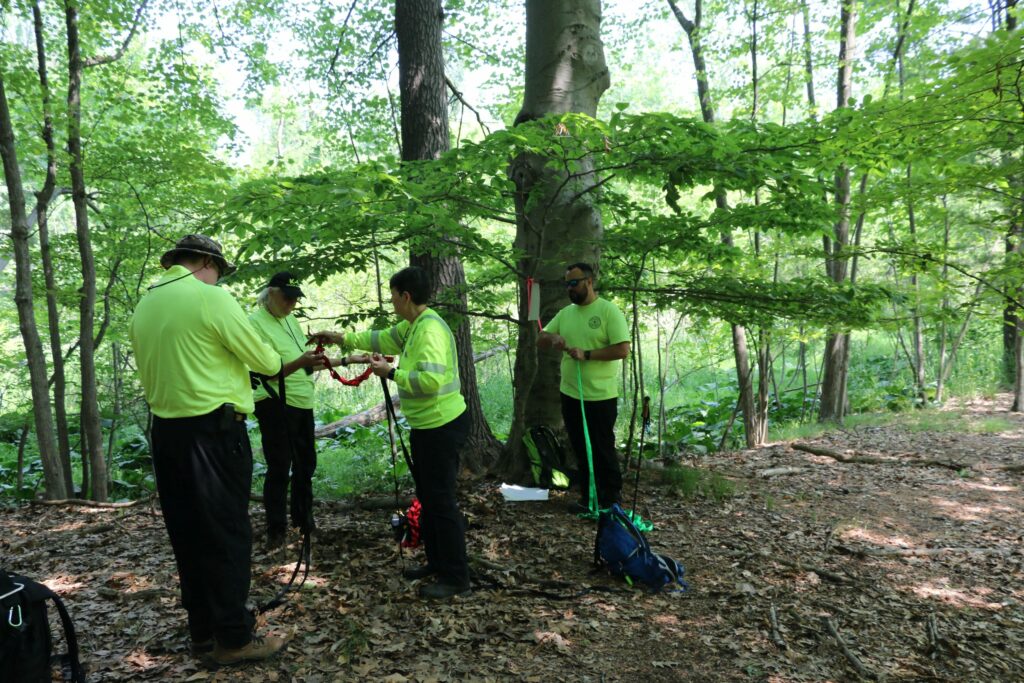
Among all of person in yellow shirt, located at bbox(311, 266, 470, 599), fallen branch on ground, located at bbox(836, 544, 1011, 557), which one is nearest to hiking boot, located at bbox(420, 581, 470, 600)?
person in yellow shirt, located at bbox(311, 266, 470, 599)

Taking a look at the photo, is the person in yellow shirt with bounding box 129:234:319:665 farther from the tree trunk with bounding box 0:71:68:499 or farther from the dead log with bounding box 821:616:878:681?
the tree trunk with bounding box 0:71:68:499

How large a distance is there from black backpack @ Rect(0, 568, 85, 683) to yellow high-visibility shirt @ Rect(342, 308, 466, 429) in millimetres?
1644

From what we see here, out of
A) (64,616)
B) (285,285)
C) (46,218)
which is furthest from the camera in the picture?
(46,218)

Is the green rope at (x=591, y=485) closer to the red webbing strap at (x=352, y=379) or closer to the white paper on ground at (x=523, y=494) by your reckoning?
the white paper on ground at (x=523, y=494)

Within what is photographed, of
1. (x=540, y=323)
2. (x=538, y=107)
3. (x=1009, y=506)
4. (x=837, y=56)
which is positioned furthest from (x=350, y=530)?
(x=837, y=56)

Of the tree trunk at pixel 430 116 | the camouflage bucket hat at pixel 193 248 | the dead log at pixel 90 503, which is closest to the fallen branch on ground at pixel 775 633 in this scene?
the camouflage bucket hat at pixel 193 248

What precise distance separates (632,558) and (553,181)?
10.2 ft

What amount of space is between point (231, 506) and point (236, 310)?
0.85 metres

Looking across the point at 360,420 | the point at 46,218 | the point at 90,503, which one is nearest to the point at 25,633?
the point at 90,503

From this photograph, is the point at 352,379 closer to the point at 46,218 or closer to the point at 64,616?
the point at 64,616

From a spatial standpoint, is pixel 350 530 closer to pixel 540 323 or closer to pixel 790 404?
pixel 540 323

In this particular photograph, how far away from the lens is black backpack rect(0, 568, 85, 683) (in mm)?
2225

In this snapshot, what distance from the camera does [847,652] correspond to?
3.03m

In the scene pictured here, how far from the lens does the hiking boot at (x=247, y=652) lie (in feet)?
9.00
